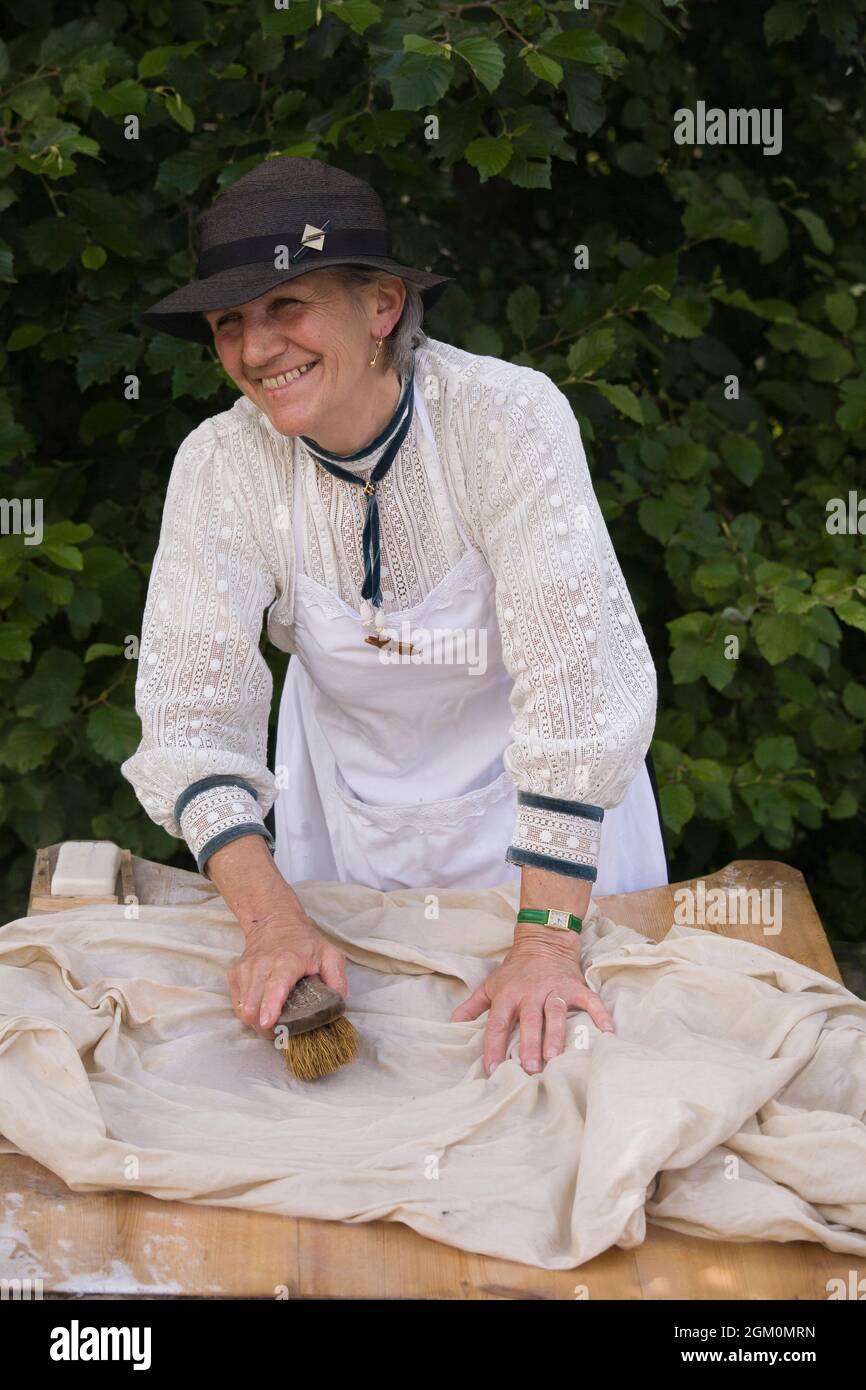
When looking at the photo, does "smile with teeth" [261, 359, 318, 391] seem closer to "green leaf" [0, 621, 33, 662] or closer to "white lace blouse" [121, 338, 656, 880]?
"white lace blouse" [121, 338, 656, 880]

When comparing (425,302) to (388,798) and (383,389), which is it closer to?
(383,389)

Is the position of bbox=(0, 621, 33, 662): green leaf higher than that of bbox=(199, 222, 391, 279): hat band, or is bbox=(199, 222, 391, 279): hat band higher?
bbox=(199, 222, 391, 279): hat band

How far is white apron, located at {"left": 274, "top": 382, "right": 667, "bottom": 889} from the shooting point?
2.52 meters

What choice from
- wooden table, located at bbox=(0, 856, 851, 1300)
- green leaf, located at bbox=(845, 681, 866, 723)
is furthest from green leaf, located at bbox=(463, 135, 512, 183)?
wooden table, located at bbox=(0, 856, 851, 1300)

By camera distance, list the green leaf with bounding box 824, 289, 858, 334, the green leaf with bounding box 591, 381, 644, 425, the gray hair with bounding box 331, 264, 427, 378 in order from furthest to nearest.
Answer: the green leaf with bounding box 824, 289, 858, 334 < the green leaf with bounding box 591, 381, 644, 425 < the gray hair with bounding box 331, 264, 427, 378

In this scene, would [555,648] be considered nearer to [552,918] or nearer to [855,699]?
Result: [552,918]

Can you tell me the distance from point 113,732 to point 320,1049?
1.50m

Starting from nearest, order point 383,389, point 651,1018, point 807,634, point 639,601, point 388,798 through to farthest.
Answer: point 651,1018
point 383,389
point 388,798
point 807,634
point 639,601

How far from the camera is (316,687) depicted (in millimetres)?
2738

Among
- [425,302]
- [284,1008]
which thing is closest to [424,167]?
[425,302]

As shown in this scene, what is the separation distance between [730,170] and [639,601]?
1.16 metres

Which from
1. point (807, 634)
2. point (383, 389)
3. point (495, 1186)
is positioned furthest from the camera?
point (807, 634)

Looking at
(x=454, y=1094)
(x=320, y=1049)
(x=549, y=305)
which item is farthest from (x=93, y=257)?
(x=454, y=1094)

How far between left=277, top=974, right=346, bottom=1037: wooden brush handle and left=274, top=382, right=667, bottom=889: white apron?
0.54 meters
